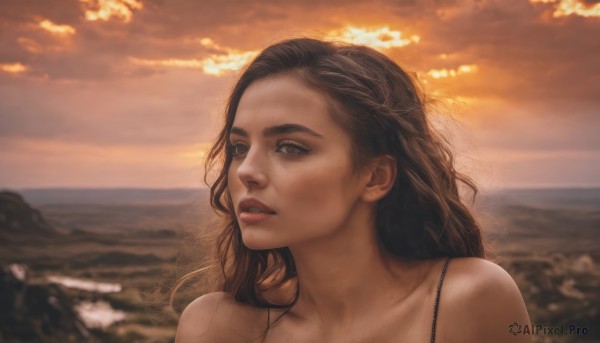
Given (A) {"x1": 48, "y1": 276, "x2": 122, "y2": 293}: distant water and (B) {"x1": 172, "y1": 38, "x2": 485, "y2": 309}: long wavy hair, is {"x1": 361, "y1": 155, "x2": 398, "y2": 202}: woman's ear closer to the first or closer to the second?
(B) {"x1": 172, "y1": 38, "x2": 485, "y2": 309}: long wavy hair

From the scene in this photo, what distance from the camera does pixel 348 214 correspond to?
2.07m

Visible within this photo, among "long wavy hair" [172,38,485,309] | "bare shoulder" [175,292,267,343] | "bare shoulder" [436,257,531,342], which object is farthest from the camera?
"bare shoulder" [175,292,267,343]

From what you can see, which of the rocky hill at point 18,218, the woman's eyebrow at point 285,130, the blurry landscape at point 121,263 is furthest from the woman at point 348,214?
the rocky hill at point 18,218

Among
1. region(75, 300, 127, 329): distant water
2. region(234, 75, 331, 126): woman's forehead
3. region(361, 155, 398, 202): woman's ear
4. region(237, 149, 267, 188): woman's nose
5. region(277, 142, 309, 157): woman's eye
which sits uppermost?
region(234, 75, 331, 126): woman's forehead

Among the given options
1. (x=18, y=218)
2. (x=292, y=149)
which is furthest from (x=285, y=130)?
(x=18, y=218)

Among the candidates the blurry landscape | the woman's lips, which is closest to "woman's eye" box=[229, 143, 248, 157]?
the woman's lips

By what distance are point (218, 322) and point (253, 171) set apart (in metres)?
0.67

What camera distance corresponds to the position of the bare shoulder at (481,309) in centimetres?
190

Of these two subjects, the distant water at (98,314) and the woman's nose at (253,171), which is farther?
the distant water at (98,314)

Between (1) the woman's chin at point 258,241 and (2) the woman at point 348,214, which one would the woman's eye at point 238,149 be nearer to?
(2) the woman at point 348,214

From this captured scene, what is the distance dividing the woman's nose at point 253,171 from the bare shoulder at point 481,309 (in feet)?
2.23

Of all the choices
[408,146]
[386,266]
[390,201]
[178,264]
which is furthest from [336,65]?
[178,264]

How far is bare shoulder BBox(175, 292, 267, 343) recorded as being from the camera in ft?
7.43

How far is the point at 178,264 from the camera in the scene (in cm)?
249
